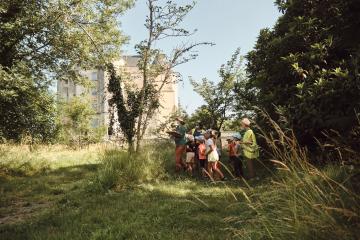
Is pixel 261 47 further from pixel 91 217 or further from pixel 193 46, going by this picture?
pixel 91 217

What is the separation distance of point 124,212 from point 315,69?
23.2 ft

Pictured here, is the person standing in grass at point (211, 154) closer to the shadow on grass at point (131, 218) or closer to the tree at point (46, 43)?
the shadow on grass at point (131, 218)

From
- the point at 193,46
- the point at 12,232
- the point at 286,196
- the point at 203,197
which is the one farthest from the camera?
the point at 193,46

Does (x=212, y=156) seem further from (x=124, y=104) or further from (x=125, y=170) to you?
(x=124, y=104)

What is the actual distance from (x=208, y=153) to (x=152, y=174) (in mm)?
1772

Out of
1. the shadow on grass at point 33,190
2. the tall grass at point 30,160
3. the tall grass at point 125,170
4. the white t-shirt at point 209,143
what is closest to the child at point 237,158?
the white t-shirt at point 209,143

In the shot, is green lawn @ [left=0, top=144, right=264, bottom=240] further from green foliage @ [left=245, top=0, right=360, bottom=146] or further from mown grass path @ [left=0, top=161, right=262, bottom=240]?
green foliage @ [left=245, top=0, right=360, bottom=146]

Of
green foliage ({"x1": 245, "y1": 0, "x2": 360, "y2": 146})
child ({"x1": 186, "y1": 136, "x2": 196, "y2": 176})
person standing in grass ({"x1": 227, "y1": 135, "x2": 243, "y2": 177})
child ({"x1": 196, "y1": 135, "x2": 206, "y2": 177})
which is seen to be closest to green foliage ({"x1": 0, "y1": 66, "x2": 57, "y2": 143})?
child ({"x1": 186, "y1": 136, "x2": 196, "y2": 176})

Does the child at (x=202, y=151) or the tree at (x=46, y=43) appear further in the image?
the tree at (x=46, y=43)

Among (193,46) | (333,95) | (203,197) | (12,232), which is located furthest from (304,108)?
(12,232)

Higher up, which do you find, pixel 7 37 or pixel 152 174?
pixel 7 37

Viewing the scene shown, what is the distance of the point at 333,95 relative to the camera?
10461mm

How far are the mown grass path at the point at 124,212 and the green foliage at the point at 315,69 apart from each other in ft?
9.49

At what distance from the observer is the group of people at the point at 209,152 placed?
11.5 metres
